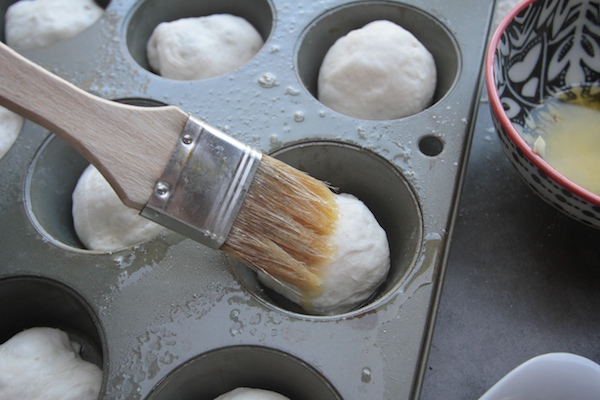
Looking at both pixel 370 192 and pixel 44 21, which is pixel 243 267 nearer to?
pixel 370 192

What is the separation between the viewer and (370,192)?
1.53 metres

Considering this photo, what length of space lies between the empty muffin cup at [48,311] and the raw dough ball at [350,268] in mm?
463

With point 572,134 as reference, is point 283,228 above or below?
below

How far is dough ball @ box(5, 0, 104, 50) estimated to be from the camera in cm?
177

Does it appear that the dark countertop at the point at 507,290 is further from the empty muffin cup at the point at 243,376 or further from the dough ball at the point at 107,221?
the dough ball at the point at 107,221

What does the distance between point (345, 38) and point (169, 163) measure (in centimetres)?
80

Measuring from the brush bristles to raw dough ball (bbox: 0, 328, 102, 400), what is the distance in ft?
1.58

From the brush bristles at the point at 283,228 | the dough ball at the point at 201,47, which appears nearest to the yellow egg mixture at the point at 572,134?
the brush bristles at the point at 283,228

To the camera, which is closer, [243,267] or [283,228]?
[283,228]

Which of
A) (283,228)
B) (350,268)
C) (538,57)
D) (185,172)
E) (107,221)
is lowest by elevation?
(107,221)

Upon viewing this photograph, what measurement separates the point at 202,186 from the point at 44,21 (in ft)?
3.47

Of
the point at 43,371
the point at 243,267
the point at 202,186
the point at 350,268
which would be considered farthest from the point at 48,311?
the point at 350,268

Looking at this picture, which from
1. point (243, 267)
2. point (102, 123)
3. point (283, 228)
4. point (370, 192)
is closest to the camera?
point (102, 123)

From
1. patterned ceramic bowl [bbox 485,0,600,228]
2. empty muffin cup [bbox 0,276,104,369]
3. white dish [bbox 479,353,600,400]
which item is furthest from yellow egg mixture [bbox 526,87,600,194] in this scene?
empty muffin cup [bbox 0,276,104,369]
